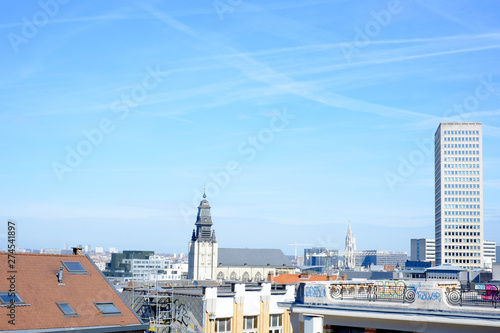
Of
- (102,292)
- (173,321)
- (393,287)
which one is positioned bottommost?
(173,321)

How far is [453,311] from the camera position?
1214 cm

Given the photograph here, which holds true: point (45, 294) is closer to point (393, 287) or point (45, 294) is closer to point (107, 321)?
point (107, 321)

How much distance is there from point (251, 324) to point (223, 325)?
5.65ft

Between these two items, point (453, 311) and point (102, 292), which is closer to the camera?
point (453, 311)

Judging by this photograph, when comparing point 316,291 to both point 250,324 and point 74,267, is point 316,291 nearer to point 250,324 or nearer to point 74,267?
point 250,324

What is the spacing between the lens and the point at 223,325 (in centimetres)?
2969

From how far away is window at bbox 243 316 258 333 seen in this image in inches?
1196

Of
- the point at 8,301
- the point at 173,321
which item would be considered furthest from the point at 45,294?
the point at 173,321

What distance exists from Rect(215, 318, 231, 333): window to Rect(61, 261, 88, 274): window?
7.06m

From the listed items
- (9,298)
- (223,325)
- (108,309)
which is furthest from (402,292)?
(223,325)

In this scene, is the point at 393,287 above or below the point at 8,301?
above

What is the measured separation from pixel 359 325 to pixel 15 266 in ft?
59.6

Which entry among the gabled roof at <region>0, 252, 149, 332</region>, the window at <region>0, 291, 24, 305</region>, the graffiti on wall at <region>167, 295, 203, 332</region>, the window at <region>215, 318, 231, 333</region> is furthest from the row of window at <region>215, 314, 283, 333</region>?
the window at <region>0, 291, 24, 305</region>

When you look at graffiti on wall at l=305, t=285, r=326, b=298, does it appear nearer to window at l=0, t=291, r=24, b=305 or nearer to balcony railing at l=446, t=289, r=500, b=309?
balcony railing at l=446, t=289, r=500, b=309
